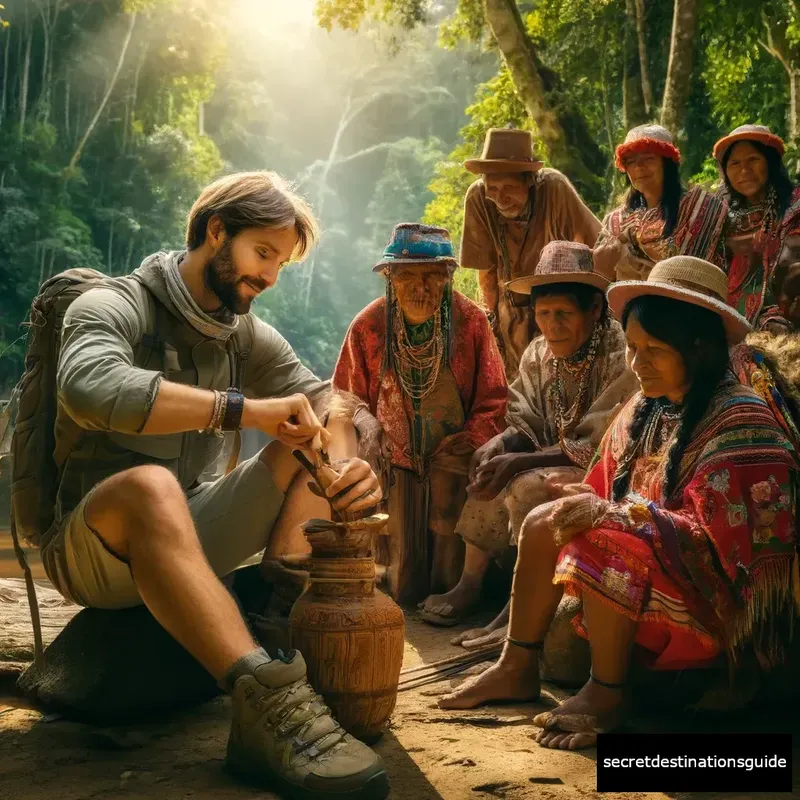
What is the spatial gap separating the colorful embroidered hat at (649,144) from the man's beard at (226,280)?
301 cm

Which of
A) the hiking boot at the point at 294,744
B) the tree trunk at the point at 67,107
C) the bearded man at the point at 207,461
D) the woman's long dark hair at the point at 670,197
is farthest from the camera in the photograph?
the tree trunk at the point at 67,107

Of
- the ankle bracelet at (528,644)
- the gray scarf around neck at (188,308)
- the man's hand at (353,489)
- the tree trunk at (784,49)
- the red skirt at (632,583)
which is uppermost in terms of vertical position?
the tree trunk at (784,49)

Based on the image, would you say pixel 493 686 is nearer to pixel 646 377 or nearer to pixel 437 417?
pixel 646 377

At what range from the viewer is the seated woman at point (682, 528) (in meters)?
3.64

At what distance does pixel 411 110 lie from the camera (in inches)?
2594

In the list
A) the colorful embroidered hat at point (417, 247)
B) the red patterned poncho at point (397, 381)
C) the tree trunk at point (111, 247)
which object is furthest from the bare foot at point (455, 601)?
the tree trunk at point (111, 247)

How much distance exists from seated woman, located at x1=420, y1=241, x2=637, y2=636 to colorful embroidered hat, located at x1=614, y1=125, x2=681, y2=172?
41.9 inches

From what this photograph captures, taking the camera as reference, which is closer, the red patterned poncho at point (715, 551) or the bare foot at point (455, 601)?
the red patterned poncho at point (715, 551)

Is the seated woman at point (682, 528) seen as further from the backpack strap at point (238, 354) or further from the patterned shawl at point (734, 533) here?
the backpack strap at point (238, 354)

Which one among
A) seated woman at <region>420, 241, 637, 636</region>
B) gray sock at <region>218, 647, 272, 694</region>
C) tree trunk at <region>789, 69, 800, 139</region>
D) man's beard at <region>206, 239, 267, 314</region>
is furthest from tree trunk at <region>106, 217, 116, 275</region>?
gray sock at <region>218, 647, 272, 694</region>

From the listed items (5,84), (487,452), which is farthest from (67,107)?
(487,452)

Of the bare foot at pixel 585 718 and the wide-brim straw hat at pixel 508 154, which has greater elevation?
the wide-brim straw hat at pixel 508 154

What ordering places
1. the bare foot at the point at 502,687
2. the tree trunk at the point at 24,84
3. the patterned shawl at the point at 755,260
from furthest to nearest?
A: the tree trunk at the point at 24,84, the patterned shawl at the point at 755,260, the bare foot at the point at 502,687

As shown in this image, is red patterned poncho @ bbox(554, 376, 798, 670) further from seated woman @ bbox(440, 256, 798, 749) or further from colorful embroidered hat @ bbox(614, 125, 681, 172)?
colorful embroidered hat @ bbox(614, 125, 681, 172)
